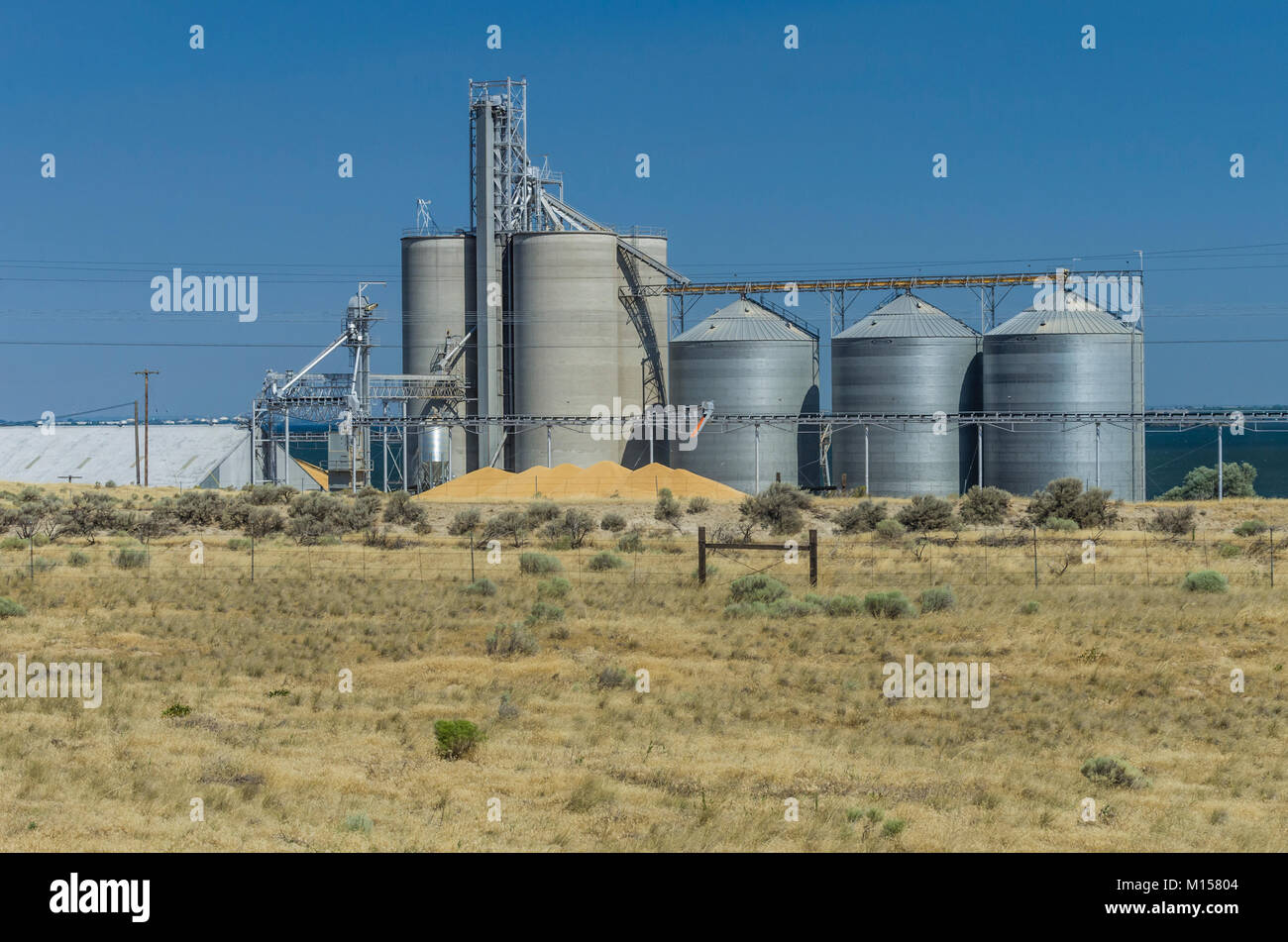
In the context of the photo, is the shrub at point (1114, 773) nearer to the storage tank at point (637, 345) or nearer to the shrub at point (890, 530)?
the shrub at point (890, 530)

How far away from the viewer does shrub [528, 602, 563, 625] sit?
28.4 m

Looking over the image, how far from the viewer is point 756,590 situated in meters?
31.4

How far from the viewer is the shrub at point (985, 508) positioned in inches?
2211

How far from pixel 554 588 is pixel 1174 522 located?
93.2 ft

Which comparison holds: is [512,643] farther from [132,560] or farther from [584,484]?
[584,484]

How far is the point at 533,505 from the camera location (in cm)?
5822

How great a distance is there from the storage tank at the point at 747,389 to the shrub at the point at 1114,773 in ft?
201

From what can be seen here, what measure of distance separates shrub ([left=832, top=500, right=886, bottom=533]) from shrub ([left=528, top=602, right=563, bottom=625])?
83.0 feet

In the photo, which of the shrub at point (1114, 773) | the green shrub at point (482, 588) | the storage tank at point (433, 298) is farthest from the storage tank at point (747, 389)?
the shrub at point (1114, 773)

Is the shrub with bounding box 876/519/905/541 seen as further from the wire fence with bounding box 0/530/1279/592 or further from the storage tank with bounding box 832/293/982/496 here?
the storage tank with bounding box 832/293/982/496

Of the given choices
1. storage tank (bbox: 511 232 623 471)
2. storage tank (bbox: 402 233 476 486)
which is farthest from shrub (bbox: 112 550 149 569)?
storage tank (bbox: 402 233 476 486)

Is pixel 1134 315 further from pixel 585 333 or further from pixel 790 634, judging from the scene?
pixel 790 634
